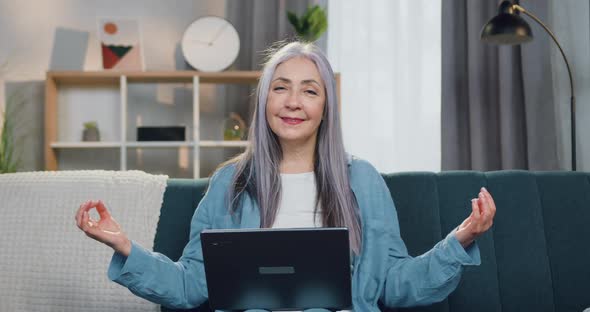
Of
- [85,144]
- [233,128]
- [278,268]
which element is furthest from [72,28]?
[278,268]

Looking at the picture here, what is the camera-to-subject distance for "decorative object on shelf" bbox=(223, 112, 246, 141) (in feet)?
10.2

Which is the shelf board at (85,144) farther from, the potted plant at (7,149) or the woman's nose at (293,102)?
the woman's nose at (293,102)

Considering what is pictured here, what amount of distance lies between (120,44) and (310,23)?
905 mm

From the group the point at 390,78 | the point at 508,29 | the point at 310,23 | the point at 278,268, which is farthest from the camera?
the point at 390,78

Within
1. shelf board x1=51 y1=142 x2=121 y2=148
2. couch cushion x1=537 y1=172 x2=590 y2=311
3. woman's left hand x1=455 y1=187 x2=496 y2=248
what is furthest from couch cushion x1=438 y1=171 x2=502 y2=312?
shelf board x1=51 y1=142 x2=121 y2=148

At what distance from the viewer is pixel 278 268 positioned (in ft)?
3.96

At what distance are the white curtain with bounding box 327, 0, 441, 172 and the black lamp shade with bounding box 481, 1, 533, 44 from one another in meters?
0.77

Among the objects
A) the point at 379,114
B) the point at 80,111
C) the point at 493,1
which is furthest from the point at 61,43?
the point at 493,1

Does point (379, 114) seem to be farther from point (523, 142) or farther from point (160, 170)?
point (160, 170)

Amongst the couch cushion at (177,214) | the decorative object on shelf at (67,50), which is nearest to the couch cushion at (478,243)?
the couch cushion at (177,214)

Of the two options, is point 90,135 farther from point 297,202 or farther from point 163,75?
point 297,202

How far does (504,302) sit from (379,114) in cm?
171

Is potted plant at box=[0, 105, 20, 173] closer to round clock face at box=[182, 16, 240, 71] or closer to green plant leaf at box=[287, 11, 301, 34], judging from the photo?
round clock face at box=[182, 16, 240, 71]

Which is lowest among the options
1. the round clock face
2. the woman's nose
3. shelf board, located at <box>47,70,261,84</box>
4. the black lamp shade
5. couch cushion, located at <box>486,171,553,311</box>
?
couch cushion, located at <box>486,171,553,311</box>
